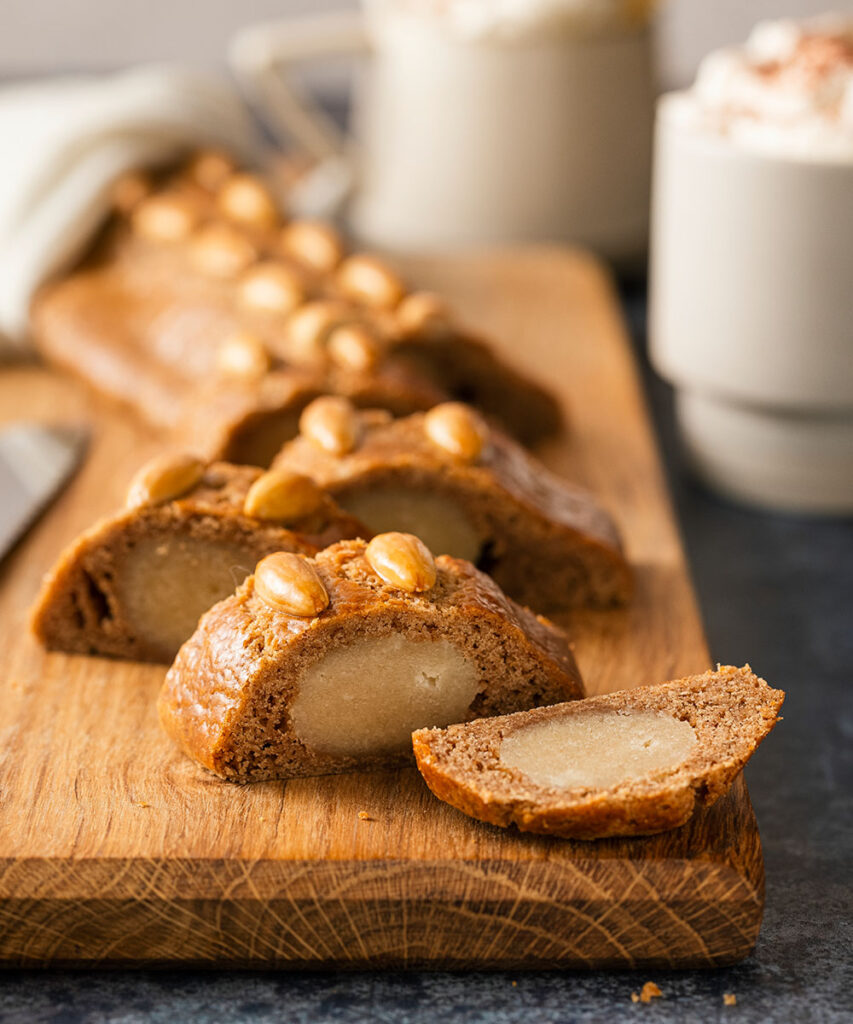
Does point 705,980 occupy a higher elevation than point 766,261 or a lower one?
lower

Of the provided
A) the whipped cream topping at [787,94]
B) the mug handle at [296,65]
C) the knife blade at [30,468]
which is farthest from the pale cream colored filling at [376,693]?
the mug handle at [296,65]

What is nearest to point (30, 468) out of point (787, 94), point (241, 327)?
point (241, 327)

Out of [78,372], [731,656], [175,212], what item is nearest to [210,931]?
[731,656]

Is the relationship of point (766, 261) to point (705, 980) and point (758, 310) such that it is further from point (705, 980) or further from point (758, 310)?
point (705, 980)

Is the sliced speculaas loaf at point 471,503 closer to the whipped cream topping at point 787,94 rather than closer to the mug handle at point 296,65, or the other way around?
the whipped cream topping at point 787,94

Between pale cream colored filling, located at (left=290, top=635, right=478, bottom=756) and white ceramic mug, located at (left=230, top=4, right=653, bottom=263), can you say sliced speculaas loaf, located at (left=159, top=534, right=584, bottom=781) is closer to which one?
pale cream colored filling, located at (left=290, top=635, right=478, bottom=756)

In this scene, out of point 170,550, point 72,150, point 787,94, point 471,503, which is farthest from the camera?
point 72,150

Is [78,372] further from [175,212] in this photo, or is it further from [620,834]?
[620,834]
